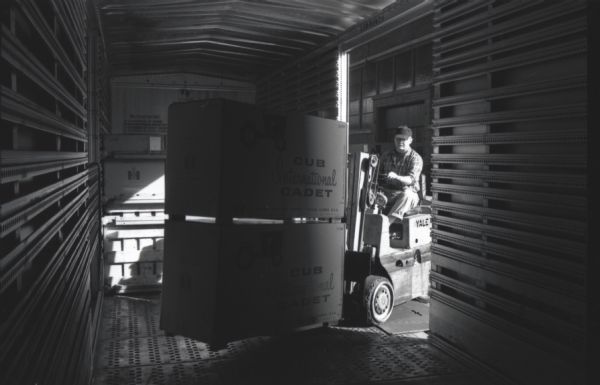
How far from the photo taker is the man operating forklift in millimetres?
6625

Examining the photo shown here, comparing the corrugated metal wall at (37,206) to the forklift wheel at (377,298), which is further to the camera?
the forklift wheel at (377,298)

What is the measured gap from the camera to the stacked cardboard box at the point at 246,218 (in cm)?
365

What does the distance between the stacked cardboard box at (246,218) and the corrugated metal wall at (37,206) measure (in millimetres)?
808

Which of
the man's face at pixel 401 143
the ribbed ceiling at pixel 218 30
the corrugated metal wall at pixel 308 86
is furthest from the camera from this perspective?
the corrugated metal wall at pixel 308 86

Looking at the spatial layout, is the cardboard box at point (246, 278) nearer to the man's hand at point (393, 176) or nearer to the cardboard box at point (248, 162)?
the cardboard box at point (248, 162)

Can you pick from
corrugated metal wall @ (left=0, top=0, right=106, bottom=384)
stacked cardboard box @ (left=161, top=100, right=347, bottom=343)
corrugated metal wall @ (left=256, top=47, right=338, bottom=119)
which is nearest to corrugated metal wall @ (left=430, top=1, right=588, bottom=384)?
stacked cardboard box @ (left=161, top=100, right=347, bottom=343)

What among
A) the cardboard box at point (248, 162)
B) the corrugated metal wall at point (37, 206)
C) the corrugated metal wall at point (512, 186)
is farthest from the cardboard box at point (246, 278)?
the corrugated metal wall at point (512, 186)

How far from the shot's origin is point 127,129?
29.9 feet

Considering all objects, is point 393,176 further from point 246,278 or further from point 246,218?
point 246,278

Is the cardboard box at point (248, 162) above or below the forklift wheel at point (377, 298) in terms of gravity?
above

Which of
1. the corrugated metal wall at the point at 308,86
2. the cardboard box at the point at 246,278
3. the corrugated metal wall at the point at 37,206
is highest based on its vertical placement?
the corrugated metal wall at the point at 308,86

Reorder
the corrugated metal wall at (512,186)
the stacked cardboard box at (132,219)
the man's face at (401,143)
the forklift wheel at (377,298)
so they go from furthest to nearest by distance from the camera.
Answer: the man's face at (401,143)
the stacked cardboard box at (132,219)
the forklift wheel at (377,298)
the corrugated metal wall at (512,186)

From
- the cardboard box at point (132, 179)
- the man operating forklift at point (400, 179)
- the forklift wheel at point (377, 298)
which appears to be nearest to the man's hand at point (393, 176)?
the man operating forklift at point (400, 179)

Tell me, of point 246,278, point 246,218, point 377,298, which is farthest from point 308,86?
point 246,278
